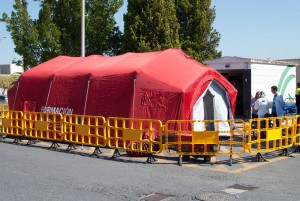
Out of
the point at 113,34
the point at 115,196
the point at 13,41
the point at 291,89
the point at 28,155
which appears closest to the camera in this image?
the point at 115,196

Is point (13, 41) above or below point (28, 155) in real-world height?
above

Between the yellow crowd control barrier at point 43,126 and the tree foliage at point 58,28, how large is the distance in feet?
34.5

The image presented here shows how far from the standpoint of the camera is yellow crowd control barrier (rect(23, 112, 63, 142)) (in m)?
13.3

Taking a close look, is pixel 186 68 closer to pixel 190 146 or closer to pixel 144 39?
pixel 190 146

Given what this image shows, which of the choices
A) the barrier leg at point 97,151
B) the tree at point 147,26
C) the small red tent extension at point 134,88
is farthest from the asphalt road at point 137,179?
the tree at point 147,26

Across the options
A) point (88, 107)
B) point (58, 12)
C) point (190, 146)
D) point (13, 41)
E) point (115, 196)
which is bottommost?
point (115, 196)

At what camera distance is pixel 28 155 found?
37.9 feet

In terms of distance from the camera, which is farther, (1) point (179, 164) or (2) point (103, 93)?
(2) point (103, 93)

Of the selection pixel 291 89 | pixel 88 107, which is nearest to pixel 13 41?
pixel 88 107

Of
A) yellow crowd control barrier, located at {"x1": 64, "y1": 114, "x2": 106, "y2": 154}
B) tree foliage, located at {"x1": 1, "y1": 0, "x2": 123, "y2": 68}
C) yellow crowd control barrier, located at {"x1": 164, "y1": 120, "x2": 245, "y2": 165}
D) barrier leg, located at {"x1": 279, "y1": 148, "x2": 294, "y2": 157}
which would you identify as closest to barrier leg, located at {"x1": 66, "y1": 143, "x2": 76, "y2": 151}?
yellow crowd control barrier, located at {"x1": 64, "y1": 114, "x2": 106, "y2": 154}

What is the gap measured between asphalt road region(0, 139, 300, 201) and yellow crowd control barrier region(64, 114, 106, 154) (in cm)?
68

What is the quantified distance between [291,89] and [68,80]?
12.7 meters

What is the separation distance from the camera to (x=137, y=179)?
28.2ft

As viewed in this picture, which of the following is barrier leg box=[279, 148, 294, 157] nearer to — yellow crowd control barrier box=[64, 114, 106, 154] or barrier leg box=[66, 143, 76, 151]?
yellow crowd control barrier box=[64, 114, 106, 154]
